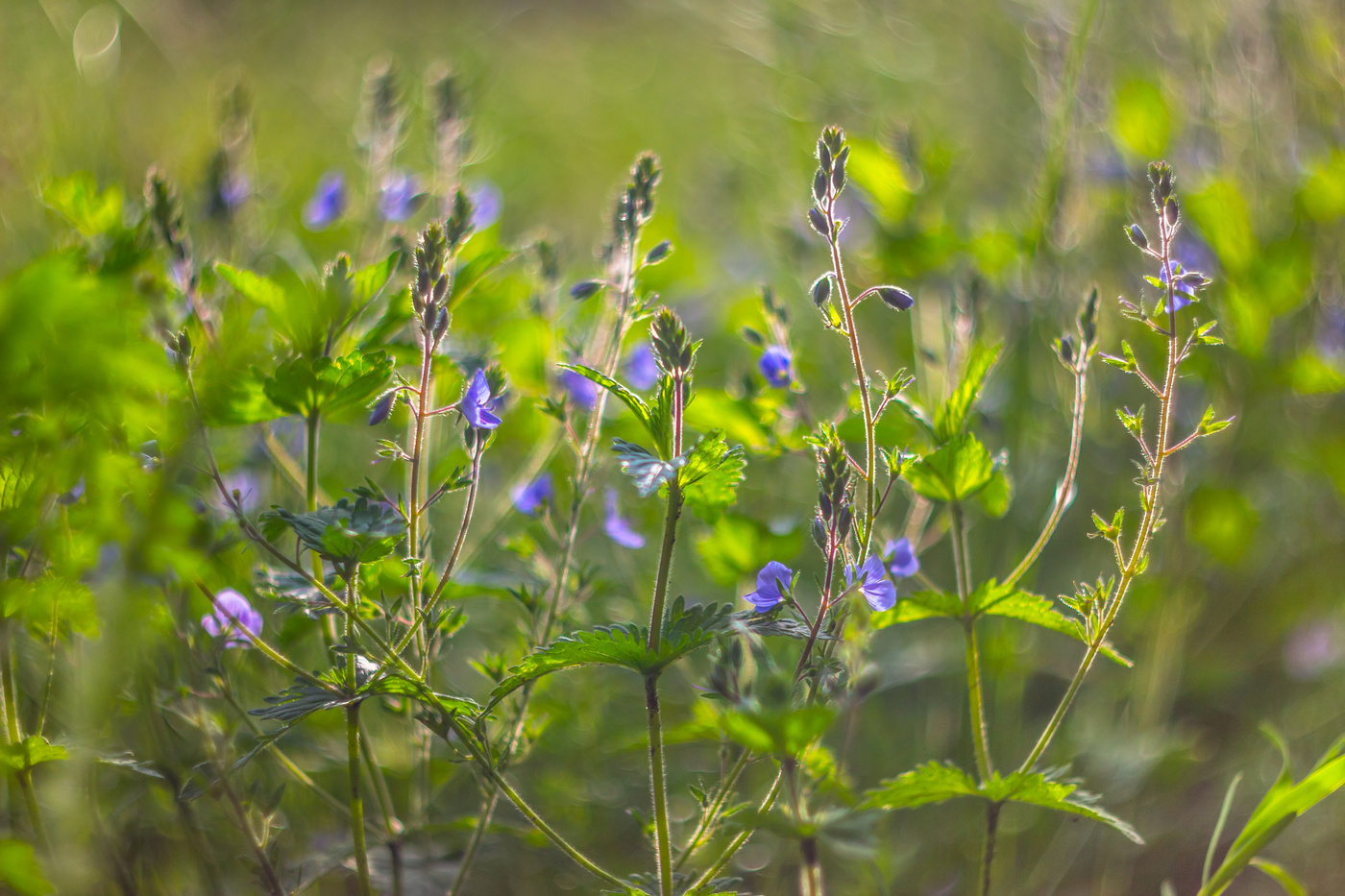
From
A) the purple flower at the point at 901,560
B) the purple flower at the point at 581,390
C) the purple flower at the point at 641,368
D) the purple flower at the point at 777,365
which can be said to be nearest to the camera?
the purple flower at the point at 901,560

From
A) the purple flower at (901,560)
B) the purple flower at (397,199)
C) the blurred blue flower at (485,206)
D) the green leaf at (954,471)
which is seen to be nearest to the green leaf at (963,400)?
the green leaf at (954,471)

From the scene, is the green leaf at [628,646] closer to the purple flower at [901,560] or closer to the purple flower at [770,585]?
the purple flower at [770,585]

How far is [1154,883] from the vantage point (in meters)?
1.89

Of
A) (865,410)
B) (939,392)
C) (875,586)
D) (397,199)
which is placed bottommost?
(939,392)

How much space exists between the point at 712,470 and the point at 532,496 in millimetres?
595

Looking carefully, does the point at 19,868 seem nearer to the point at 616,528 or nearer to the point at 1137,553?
the point at 616,528

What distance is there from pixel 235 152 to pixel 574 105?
143 inches

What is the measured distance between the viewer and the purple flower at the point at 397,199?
66.2 inches

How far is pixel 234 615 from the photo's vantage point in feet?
4.02

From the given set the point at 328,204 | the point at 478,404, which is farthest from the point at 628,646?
the point at 328,204

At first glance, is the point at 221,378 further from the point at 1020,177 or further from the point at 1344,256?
the point at 1020,177

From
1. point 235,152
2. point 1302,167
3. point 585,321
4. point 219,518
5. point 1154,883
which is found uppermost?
point 235,152

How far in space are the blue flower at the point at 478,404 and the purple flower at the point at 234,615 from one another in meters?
0.45

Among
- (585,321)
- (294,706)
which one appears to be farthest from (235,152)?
(294,706)
